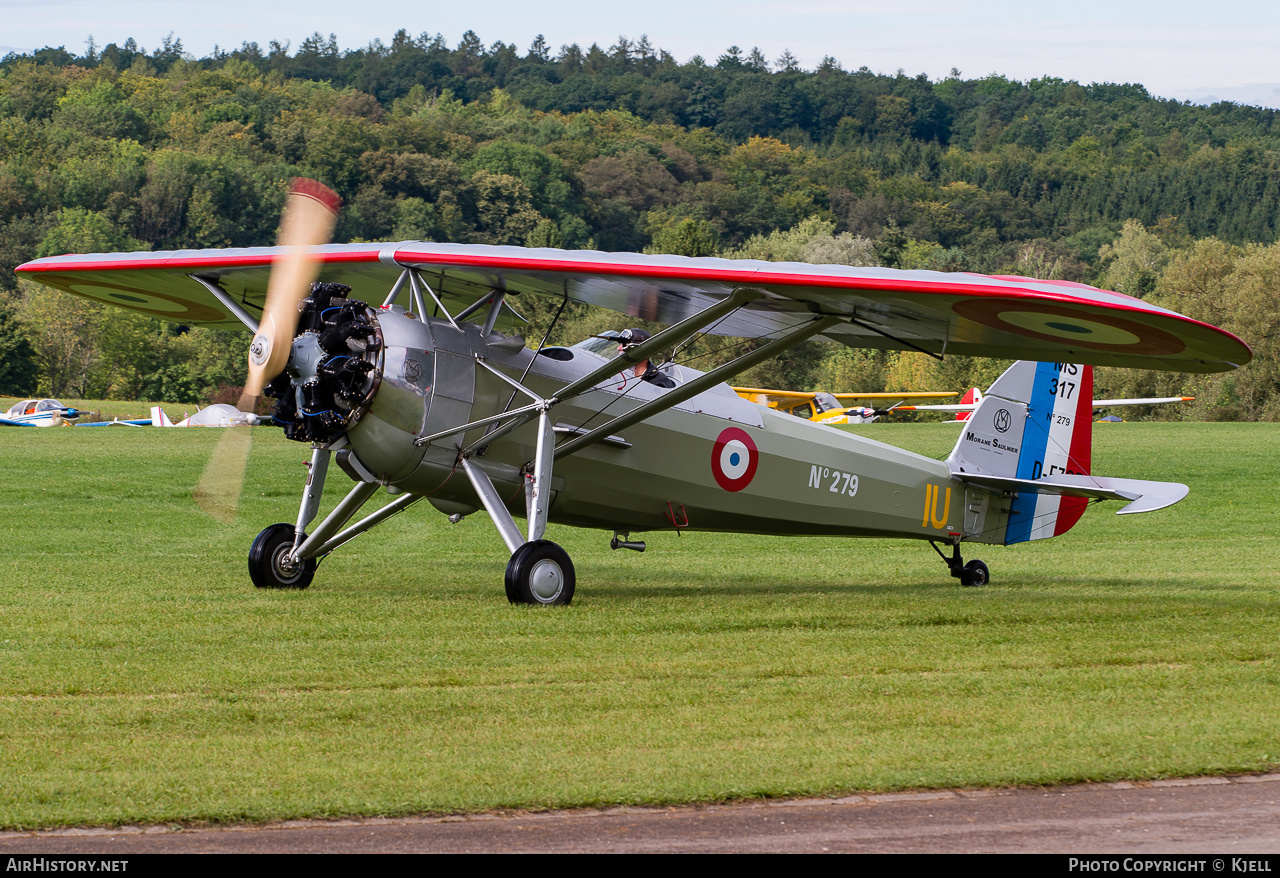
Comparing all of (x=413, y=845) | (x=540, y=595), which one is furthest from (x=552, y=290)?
(x=413, y=845)

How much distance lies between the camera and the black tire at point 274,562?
12688 mm

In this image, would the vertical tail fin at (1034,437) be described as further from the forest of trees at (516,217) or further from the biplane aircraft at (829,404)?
the forest of trees at (516,217)

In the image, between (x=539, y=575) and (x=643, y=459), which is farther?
(x=643, y=459)

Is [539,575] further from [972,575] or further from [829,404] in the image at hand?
[829,404]

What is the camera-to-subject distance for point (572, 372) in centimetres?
1246

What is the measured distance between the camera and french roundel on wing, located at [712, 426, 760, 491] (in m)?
13.6

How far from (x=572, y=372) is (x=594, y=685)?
469 cm

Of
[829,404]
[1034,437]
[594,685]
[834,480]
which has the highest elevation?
[1034,437]

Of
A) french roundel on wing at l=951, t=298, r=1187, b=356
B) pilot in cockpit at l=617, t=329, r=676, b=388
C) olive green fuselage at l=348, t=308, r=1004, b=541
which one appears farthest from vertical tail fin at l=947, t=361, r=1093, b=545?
french roundel on wing at l=951, t=298, r=1187, b=356

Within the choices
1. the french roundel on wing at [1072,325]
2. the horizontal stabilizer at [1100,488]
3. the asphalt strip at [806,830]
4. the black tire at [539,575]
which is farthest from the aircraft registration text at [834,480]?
the asphalt strip at [806,830]

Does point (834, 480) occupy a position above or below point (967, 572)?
above

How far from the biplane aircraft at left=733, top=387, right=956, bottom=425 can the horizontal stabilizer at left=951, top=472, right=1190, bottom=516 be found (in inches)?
1224

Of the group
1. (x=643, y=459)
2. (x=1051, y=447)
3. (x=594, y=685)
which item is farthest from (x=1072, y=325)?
(x=1051, y=447)
